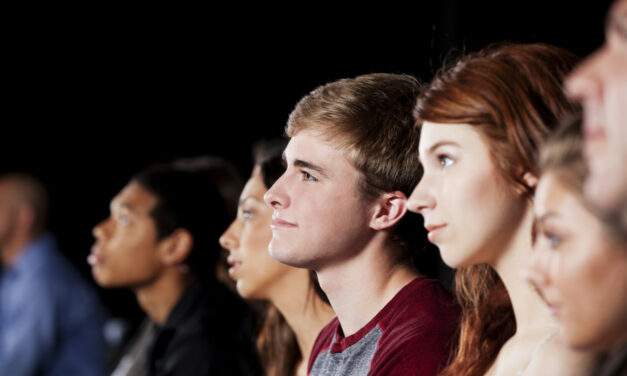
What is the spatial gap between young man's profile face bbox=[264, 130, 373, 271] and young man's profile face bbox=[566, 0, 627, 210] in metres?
0.97

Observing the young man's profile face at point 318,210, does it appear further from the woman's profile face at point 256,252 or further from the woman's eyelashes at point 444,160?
the woman's profile face at point 256,252

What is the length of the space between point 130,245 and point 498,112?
2.18m

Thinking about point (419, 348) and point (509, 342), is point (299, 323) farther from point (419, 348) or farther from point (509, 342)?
point (509, 342)

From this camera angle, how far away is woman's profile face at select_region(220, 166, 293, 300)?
7.80 feet

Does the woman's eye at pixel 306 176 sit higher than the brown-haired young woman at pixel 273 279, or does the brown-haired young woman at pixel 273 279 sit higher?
the woman's eye at pixel 306 176

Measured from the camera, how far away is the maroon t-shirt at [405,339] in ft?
5.43

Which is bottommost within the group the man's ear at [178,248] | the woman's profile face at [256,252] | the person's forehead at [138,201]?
the man's ear at [178,248]

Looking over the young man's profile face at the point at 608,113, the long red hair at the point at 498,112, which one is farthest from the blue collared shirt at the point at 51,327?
the young man's profile face at the point at 608,113

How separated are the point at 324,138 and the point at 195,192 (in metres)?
1.54

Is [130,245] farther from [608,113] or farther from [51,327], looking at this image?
[608,113]

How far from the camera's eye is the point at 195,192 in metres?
3.33

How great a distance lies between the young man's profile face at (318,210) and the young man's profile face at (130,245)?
1.56 metres

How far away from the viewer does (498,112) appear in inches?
55.5

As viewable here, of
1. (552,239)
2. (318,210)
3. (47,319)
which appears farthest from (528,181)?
(47,319)
